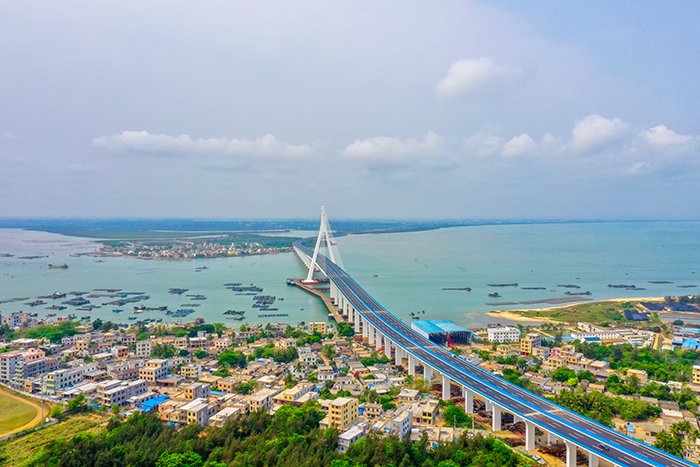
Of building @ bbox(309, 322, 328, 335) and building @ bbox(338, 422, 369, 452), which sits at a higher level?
building @ bbox(338, 422, 369, 452)

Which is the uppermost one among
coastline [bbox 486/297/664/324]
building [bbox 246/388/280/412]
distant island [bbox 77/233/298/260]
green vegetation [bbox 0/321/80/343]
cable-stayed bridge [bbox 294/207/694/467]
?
distant island [bbox 77/233/298/260]

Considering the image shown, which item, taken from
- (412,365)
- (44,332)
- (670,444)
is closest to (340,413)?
(412,365)

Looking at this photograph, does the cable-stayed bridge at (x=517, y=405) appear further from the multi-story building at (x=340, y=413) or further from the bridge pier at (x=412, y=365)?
the multi-story building at (x=340, y=413)

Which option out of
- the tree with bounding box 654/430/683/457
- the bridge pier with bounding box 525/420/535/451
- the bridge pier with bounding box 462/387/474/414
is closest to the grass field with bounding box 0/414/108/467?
the bridge pier with bounding box 462/387/474/414

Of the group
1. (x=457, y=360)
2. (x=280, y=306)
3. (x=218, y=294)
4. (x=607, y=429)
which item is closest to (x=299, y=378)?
(x=457, y=360)

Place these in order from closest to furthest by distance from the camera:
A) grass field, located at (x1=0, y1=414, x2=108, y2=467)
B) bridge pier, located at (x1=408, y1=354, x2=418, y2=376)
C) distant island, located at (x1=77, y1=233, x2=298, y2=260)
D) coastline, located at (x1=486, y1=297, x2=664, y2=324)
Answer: grass field, located at (x1=0, y1=414, x2=108, y2=467) → bridge pier, located at (x1=408, y1=354, x2=418, y2=376) → coastline, located at (x1=486, y1=297, x2=664, y2=324) → distant island, located at (x1=77, y1=233, x2=298, y2=260)

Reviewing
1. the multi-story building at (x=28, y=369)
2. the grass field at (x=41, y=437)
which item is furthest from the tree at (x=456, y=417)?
the multi-story building at (x=28, y=369)

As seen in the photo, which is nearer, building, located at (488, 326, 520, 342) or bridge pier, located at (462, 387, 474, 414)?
bridge pier, located at (462, 387, 474, 414)

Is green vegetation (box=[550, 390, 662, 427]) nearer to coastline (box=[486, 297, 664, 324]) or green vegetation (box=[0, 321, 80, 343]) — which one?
coastline (box=[486, 297, 664, 324])
